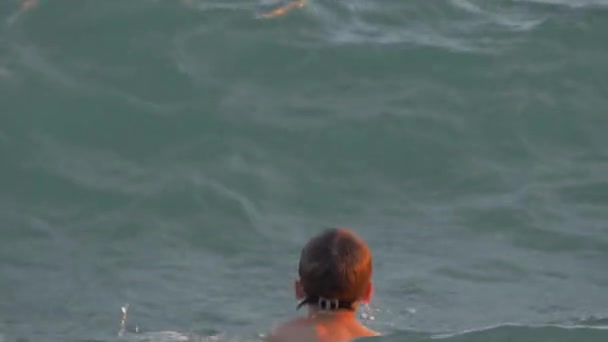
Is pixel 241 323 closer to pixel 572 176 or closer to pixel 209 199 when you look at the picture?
pixel 209 199

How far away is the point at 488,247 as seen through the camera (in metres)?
7.51

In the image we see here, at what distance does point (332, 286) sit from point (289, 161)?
4706mm

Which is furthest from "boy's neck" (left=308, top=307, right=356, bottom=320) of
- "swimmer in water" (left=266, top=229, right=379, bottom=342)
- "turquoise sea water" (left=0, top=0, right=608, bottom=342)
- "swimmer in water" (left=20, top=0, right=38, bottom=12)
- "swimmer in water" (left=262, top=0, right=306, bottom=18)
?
"swimmer in water" (left=20, top=0, right=38, bottom=12)

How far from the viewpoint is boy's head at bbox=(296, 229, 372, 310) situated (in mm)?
4051

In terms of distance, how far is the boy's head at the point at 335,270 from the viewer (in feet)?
13.3

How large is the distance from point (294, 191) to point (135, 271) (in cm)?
156

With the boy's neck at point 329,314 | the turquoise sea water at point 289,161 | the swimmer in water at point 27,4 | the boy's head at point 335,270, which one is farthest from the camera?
the swimmer in water at point 27,4

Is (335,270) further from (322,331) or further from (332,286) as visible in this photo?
(322,331)

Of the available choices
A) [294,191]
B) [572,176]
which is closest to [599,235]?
[572,176]

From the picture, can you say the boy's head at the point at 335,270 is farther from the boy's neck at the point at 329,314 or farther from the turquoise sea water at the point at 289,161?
the turquoise sea water at the point at 289,161

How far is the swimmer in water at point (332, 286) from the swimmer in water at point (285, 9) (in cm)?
654

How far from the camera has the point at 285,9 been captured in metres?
10.7

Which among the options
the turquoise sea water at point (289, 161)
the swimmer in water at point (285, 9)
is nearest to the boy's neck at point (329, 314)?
the turquoise sea water at point (289, 161)

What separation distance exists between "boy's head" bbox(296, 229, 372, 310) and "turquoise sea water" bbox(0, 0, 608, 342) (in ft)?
5.48
